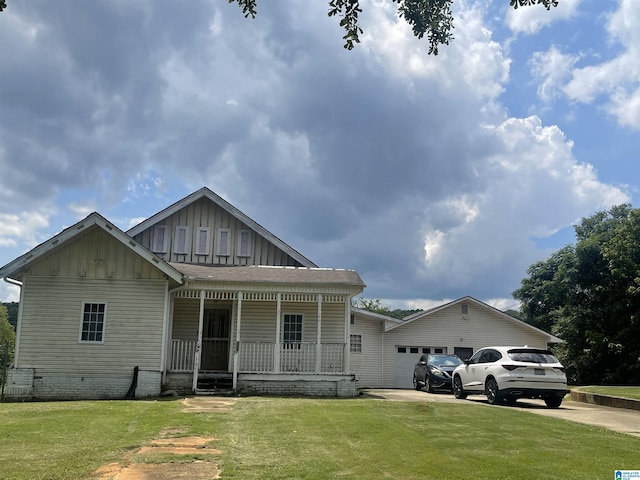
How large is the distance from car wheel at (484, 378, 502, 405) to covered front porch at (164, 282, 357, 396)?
440 cm

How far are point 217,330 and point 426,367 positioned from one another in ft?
27.3

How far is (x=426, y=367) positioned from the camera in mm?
23188

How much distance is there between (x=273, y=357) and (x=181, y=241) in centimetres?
673

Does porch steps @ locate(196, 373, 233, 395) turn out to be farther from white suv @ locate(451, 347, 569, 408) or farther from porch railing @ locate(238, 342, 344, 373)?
white suv @ locate(451, 347, 569, 408)

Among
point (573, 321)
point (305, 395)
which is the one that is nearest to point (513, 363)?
point (305, 395)

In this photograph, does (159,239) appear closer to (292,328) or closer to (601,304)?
(292,328)

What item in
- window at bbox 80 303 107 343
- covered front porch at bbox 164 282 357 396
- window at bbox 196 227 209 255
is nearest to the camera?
window at bbox 80 303 107 343

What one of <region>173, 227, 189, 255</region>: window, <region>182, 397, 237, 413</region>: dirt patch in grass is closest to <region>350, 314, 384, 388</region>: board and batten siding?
<region>173, 227, 189, 255</region>: window

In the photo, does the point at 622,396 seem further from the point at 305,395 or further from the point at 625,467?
the point at 625,467

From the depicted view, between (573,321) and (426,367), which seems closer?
(426,367)

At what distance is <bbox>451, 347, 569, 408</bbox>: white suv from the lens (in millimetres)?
14586

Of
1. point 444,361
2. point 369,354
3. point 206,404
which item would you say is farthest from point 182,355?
point 369,354

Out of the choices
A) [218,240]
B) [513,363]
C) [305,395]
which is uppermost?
[218,240]

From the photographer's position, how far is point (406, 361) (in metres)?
29.0
